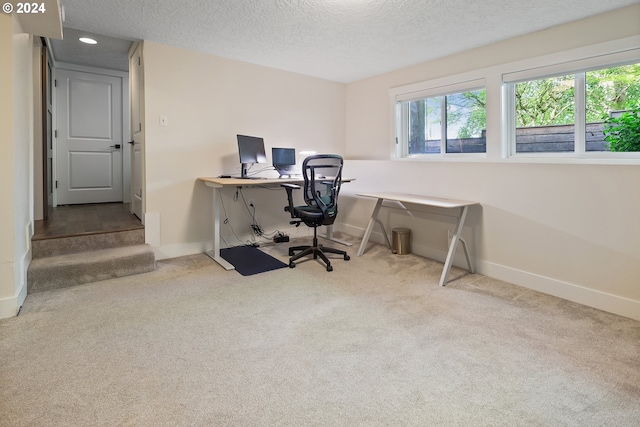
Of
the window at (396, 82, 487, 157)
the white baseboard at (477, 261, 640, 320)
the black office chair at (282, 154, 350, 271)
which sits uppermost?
the window at (396, 82, 487, 157)

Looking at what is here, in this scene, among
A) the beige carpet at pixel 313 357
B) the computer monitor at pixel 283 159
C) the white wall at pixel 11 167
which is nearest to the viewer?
the beige carpet at pixel 313 357

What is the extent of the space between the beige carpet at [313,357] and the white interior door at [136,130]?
1495mm

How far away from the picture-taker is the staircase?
112 inches

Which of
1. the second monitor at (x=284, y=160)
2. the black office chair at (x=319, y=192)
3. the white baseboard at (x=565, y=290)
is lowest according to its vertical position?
the white baseboard at (x=565, y=290)

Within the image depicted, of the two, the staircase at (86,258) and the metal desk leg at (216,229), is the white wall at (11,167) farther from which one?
the metal desk leg at (216,229)

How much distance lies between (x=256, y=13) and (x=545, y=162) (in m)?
2.59

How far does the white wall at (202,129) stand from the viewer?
3.64 metres

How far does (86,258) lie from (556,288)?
3966mm

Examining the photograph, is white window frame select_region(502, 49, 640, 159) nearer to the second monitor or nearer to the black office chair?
the black office chair

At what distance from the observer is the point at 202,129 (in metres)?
3.91

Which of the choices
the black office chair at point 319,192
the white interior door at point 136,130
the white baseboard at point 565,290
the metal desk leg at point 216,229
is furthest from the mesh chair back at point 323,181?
the white interior door at point 136,130

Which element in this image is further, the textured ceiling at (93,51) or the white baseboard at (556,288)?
the textured ceiling at (93,51)

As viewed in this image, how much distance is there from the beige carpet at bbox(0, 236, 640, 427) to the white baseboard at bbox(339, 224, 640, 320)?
0.10m

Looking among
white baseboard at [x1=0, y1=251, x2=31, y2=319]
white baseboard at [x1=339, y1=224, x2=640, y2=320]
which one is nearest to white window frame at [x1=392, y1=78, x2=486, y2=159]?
white baseboard at [x1=339, y1=224, x2=640, y2=320]
